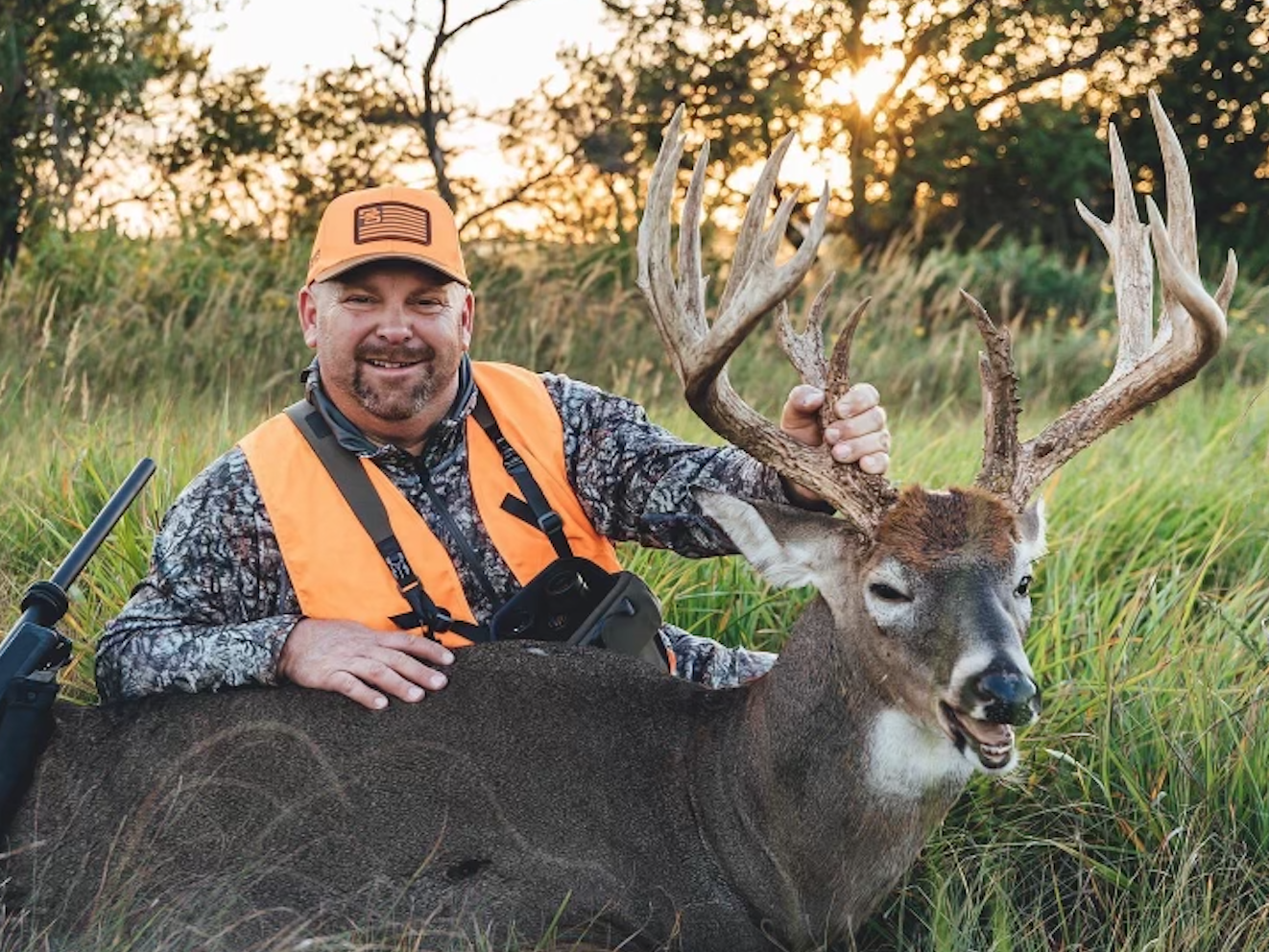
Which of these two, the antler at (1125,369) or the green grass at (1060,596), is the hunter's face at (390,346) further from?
the antler at (1125,369)

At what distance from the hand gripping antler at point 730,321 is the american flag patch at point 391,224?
84 centimetres

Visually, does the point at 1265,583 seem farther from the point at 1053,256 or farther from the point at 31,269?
the point at 1053,256

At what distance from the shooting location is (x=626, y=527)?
13.6ft

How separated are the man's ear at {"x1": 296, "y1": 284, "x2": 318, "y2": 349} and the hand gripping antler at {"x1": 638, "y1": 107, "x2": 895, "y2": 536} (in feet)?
3.66

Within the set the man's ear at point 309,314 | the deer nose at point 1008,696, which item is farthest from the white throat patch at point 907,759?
the man's ear at point 309,314

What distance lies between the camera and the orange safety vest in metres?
3.77

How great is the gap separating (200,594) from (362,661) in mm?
543

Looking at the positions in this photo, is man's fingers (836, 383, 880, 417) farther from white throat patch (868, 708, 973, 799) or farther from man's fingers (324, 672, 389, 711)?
man's fingers (324, 672, 389, 711)

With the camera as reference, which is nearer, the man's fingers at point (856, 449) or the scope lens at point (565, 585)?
the man's fingers at point (856, 449)

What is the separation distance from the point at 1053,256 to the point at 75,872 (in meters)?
12.5

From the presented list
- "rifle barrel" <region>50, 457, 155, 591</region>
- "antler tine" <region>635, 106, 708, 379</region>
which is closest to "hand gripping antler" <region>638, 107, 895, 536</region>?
"antler tine" <region>635, 106, 708, 379</region>

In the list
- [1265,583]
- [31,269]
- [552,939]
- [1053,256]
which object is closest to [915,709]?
[552,939]

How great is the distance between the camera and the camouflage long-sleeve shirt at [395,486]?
12.0 feet

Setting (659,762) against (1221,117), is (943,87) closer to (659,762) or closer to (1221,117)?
(1221,117)
